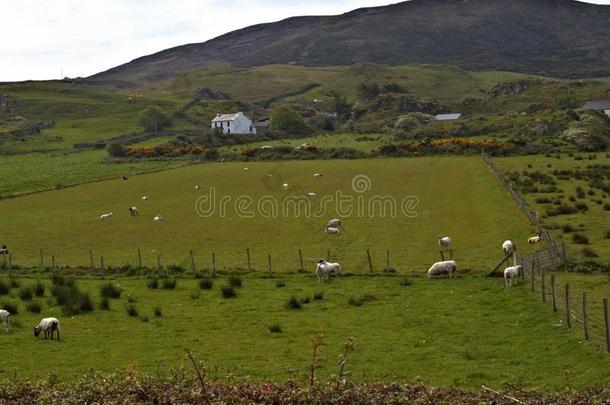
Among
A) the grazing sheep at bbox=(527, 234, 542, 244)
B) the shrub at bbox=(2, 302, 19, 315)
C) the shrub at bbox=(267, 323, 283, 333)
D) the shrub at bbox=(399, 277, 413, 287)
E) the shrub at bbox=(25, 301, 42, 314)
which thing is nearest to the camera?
the shrub at bbox=(267, 323, 283, 333)

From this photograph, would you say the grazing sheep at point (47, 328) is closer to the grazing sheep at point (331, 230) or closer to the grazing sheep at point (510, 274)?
the grazing sheep at point (510, 274)

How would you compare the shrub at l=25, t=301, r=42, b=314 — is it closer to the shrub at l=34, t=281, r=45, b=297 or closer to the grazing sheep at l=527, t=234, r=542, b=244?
the shrub at l=34, t=281, r=45, b=297

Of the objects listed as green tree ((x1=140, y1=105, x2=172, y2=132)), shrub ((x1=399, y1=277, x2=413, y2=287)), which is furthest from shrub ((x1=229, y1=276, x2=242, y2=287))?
green tree ((x1=140, y1=105, x2=172, y2=132))

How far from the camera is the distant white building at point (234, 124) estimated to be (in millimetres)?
147875

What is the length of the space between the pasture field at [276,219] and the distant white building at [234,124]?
72.8 meters

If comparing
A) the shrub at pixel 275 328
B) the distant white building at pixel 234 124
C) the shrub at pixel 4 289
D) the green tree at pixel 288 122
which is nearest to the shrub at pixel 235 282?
the shrub at pixel 275 328

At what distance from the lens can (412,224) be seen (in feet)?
144

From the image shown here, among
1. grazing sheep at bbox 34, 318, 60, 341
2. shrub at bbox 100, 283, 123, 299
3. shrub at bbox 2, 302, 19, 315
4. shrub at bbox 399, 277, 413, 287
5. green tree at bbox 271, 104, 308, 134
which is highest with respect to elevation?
green tree at bbox 271, 104, 308, 134

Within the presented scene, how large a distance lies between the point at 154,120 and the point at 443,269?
131 meters

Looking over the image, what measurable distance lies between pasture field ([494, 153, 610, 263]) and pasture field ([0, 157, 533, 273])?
211cm

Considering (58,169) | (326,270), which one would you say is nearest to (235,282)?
(326,270)

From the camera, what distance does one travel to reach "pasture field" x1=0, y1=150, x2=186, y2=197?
3000 inches

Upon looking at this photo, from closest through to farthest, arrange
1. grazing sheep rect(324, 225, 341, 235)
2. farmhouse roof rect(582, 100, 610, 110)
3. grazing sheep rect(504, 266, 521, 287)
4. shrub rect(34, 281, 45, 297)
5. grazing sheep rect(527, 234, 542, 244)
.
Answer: grazing sheep rect(504, 266, 521, 287), shrub rect(34, 281, 45, 297), grazing sheep rect(527, 234, 542, 244), grazing sheep rect(324, 225, 341, 235), farmhouse roof rect(582, 100, 610, 110)

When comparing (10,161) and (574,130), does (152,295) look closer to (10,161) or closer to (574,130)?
(574,130)
